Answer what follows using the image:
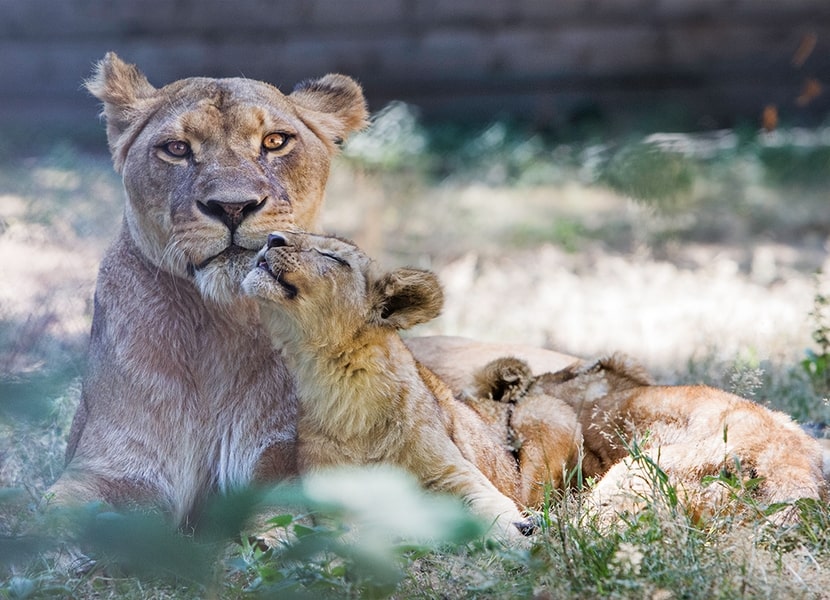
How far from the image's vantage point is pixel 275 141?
12.5 feet

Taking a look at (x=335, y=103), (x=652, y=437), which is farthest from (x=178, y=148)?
(x=652, y=437)

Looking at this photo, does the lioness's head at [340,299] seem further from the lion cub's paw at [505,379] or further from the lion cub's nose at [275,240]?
the lion cub's paw at [505,379]

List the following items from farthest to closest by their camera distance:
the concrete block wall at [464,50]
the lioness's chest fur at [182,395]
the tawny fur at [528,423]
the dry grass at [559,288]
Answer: the concrete block wall at [464,50], the tawny fur at [528,423], the lioness's chest fur at [182,395], the dry grass at [559,288]

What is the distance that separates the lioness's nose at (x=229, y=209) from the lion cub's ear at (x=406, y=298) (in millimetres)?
491

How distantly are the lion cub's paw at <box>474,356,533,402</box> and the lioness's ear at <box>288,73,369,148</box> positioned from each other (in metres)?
1.04

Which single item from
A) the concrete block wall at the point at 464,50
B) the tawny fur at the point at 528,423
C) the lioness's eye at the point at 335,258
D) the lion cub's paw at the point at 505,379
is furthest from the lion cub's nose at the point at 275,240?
the concrete block wall at the point at 464,50

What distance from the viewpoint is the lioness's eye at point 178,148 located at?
3.72 metres

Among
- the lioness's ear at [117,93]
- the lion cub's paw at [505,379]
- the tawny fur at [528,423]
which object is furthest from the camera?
the lion cub's paw at [505,379]

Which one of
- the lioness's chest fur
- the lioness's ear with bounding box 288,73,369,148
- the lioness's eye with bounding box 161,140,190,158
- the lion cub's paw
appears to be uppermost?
the lioness's ear with bounding box 288,73,369,148

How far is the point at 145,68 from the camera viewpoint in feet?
31.0

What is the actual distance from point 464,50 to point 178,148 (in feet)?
20.8

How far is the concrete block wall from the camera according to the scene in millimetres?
9438

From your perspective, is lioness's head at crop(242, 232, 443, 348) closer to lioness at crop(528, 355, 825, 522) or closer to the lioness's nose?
the lioness's nose

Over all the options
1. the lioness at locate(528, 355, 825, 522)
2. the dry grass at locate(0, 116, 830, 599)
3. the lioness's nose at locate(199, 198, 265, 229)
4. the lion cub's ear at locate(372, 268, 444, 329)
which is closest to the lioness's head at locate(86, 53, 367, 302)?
the lioness's nose at locate(199, 198, 265, 229)
